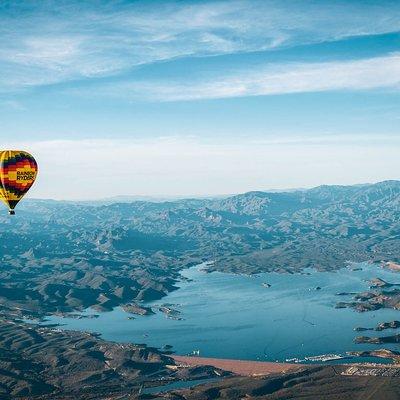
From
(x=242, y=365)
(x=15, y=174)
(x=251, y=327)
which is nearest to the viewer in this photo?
(x=15, y=174)

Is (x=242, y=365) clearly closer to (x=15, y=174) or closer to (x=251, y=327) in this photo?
(x=251, y=327)

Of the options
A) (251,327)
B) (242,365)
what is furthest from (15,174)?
(251,327)

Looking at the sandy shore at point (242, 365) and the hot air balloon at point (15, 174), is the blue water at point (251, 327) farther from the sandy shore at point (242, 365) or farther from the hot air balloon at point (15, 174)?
the hot air balloon at point (15, 174)

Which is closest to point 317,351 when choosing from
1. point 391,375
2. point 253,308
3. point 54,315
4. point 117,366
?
point 391,375

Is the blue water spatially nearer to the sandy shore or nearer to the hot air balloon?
the sandy shore

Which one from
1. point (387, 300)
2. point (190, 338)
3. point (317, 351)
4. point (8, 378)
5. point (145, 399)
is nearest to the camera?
point (145, 399)

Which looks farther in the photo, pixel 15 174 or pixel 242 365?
pixel 242 365

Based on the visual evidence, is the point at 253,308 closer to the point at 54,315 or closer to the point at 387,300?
the point at 387,300
